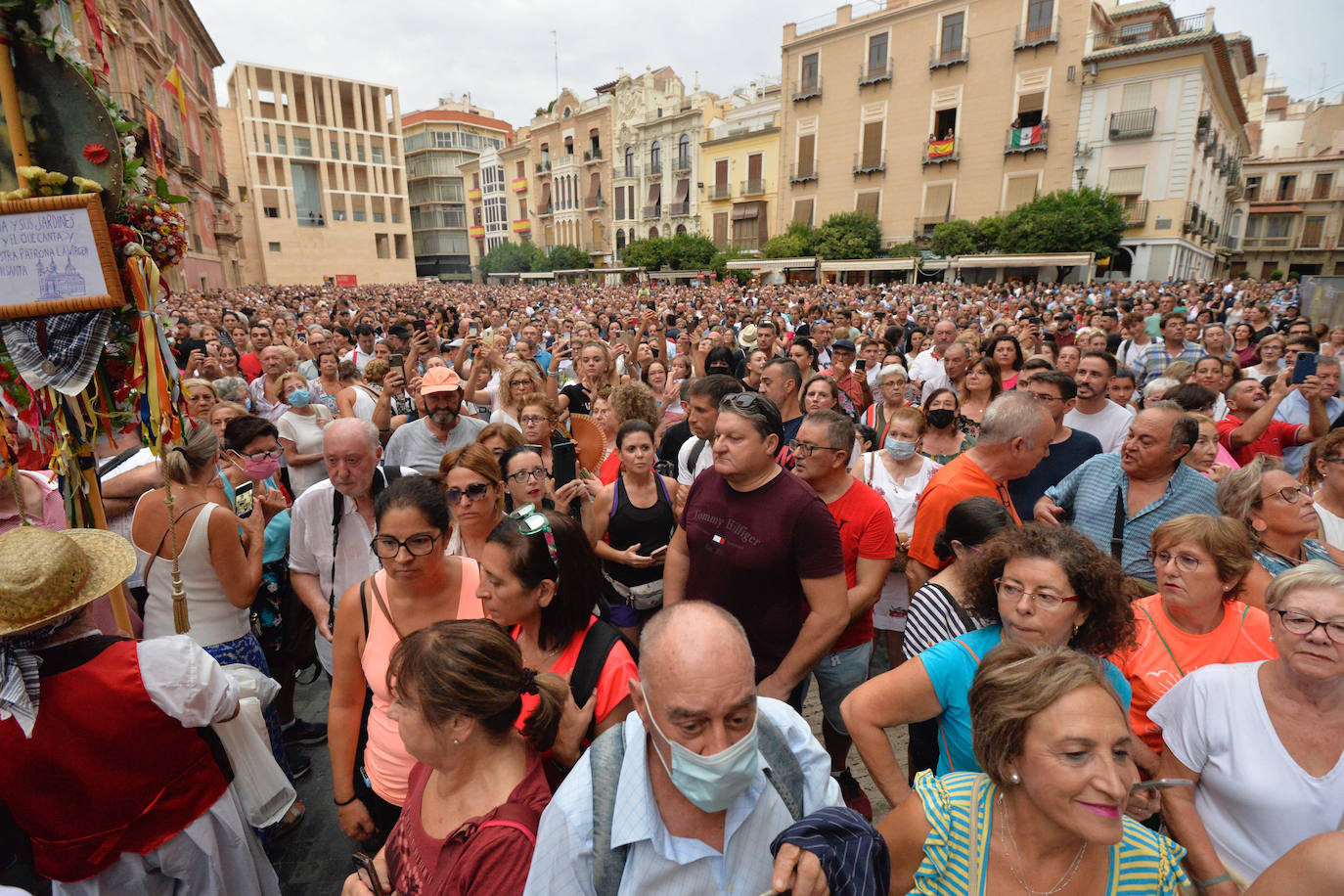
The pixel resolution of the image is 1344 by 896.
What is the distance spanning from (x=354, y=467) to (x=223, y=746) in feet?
Result: 3.94

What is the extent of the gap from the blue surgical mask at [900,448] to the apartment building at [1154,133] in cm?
3255

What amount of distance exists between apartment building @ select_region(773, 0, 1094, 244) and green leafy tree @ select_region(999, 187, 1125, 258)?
3142mm

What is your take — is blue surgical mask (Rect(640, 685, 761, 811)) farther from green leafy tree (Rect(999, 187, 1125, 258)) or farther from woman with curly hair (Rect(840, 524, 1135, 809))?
green leafy tree (Rect(999, 187, 1125, 258))

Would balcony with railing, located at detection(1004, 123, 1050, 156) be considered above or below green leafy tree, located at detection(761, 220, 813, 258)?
above

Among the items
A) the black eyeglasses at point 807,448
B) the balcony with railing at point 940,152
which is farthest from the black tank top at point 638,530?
the balcony with railing at point 940,152

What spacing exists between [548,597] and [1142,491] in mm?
2892

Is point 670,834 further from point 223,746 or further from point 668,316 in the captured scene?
point 668,316

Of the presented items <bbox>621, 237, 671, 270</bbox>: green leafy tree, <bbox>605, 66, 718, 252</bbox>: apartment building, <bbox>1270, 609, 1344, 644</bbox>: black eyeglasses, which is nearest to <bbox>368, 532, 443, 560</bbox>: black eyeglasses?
<bbox>1270, 609, 1344, 644</bbox>: black eyeglasses

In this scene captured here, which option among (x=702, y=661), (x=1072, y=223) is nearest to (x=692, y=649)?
(x=702, y=661)

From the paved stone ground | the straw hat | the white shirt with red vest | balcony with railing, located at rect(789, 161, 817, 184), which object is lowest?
the paved stone ground

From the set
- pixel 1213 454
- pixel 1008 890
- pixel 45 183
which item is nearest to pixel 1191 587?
pixel 1008 890

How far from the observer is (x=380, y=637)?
2.15 metres

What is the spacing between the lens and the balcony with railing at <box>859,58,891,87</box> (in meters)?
35.6

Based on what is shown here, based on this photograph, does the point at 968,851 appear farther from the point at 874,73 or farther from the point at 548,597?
the point at 874,73
